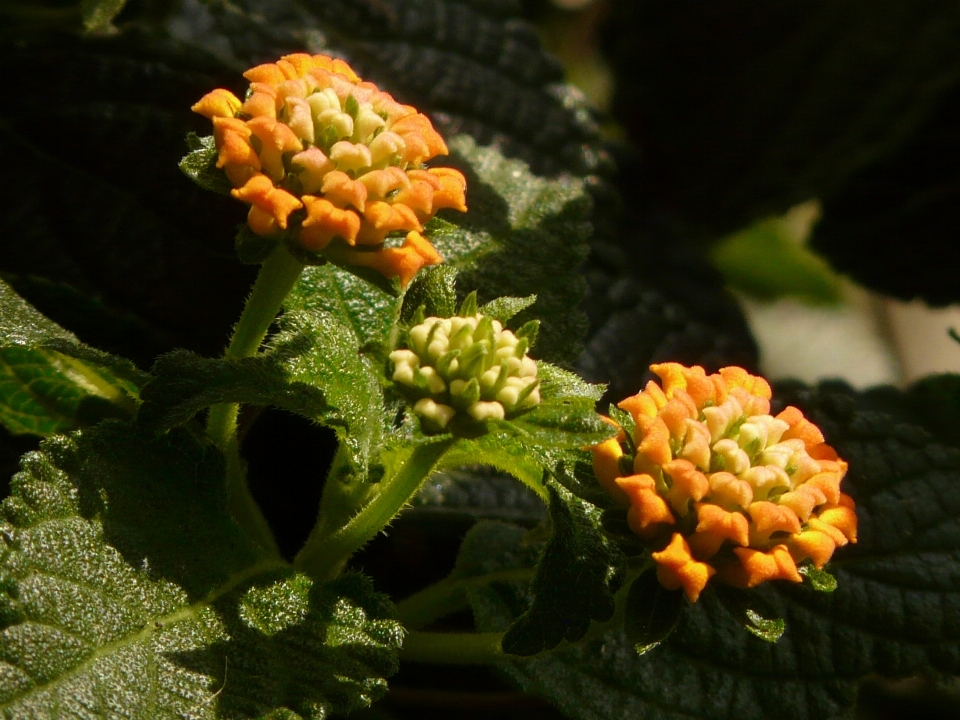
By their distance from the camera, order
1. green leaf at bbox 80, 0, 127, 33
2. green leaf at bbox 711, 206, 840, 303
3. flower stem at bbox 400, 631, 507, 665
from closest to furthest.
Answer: flower stem at bbox 400, 631, 507, 665, green leaf at bbox 80, 0, 127, 33, green leaf at bbox 711, 206, 840, 303

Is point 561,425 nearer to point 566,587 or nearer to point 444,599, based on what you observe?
point 566,587

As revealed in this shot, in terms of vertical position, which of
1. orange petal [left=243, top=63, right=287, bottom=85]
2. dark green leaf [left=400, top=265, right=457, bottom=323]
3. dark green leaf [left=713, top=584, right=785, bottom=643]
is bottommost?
dark green leaf [left=713, top=584, right=785, bottom=643]

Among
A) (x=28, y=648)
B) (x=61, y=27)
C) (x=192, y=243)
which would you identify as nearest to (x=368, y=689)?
(x=28, y=648)

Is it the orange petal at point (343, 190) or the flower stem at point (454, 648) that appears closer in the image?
the orange petal at point (343, 190)

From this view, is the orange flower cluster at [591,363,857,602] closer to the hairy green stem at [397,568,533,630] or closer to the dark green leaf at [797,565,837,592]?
the dark green leaf at [797,565,837,592]

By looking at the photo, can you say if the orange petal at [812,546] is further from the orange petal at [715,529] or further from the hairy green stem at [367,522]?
the hairy green stem at [367,522]

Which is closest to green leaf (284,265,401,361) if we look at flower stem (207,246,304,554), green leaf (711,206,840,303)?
flower stem (207,246,304,554)

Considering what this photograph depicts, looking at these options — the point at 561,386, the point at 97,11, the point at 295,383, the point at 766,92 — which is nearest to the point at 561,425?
the point at 561,386

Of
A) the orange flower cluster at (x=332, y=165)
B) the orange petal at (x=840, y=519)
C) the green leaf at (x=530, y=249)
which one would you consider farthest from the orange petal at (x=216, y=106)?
the orange petal at (x=840, y=519)
